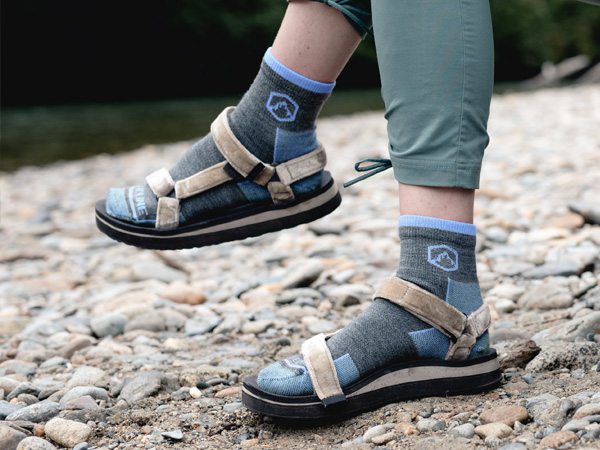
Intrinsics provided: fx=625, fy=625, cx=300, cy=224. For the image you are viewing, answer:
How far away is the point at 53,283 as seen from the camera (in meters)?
2.82

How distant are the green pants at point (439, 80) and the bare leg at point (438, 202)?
33 mm

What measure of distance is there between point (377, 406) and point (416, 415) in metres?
0.08

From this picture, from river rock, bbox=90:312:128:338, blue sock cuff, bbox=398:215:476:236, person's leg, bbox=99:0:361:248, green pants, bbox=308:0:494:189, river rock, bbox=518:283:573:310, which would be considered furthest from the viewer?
river rock, bbox=90:312:128:338

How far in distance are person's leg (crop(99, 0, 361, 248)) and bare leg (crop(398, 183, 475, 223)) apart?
344 mm

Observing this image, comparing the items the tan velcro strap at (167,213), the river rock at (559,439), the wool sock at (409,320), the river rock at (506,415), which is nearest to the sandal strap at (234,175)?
the tan velcro strap at (167,213)

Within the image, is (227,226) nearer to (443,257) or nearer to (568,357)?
(443,257)

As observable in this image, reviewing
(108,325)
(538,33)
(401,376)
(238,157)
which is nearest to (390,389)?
(401,376)

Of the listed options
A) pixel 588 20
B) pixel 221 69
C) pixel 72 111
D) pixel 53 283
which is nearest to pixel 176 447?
pixel 53 283

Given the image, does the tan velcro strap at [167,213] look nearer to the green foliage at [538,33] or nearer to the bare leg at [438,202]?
the bare leg at [438,202]

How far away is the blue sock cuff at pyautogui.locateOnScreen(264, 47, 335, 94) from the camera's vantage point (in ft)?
4.51

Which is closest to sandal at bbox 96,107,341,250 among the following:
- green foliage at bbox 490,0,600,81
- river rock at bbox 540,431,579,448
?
river rock at bbox 540,431,579,448

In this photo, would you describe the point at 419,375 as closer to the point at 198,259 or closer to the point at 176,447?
the point at 176,447

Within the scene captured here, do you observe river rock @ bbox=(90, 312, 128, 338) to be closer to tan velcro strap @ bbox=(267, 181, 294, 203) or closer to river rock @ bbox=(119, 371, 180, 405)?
river rock @ bbox=(119, 371, 180, 405)

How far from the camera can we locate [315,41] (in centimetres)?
132
